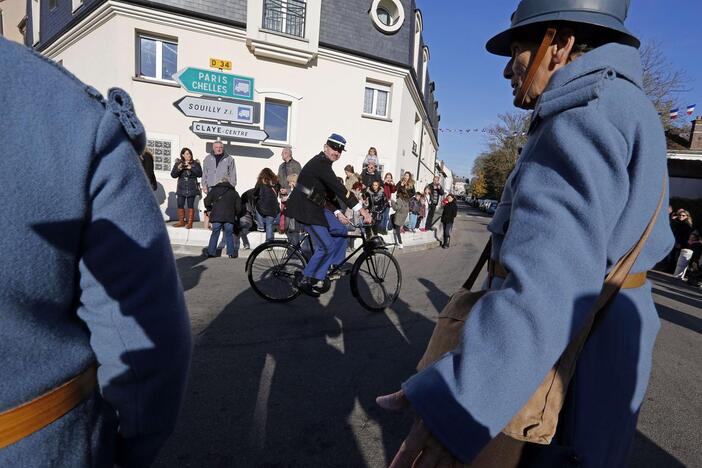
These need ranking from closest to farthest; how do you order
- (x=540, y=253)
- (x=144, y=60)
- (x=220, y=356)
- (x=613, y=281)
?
(x=540, y=253) → (x=613, y=281) → (x=220, y=356) → (x=144, y=60)

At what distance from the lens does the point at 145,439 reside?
3.00 feet

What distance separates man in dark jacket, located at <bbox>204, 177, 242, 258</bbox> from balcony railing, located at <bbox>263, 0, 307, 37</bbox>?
726cm

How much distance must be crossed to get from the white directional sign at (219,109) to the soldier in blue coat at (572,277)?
961cm

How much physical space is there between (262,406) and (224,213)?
195 inches

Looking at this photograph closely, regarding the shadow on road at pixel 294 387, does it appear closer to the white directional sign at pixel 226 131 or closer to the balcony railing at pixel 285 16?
the white directional sign at pixel 226 131

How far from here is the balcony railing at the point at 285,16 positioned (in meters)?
12.0

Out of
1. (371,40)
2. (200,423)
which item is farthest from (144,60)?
(200,423)

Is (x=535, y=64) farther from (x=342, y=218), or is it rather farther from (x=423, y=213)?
(x=423, y=213)

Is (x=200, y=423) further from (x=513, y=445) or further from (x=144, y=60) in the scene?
(x=144, y=60)

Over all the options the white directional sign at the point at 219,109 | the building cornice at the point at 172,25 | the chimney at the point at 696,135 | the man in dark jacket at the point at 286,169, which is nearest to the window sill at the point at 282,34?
the building cornice at the point at 172,25

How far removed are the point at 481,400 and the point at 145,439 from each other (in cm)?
77

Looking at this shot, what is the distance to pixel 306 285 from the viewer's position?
479cm

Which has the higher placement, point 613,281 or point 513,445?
point 613,281

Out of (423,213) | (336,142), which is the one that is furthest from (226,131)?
(423,213)
